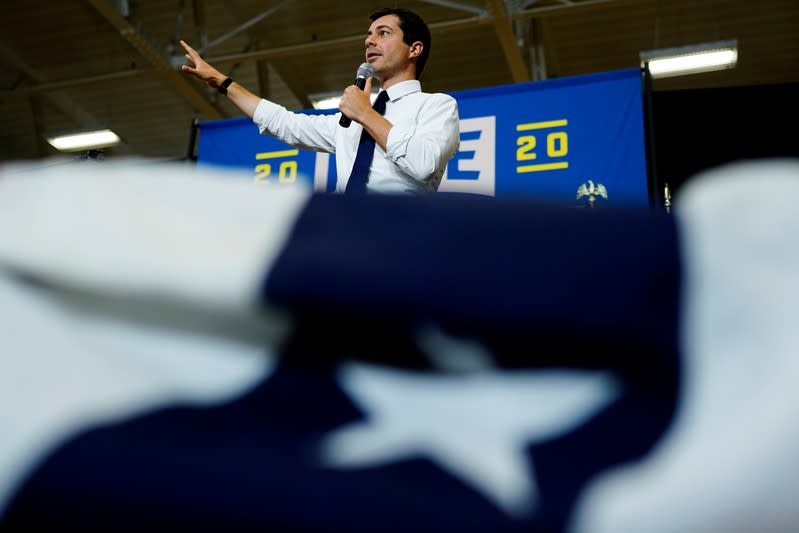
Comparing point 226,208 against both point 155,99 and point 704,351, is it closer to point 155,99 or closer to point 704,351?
point 704,351

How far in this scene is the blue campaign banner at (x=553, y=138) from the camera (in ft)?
10.0

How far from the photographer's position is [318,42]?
7020 mm

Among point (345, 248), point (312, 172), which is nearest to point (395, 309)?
point (345, 248)

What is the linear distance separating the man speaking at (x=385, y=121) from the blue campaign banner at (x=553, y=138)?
1106mm

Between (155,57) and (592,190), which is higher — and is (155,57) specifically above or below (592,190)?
above

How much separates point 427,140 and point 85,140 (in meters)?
7.76

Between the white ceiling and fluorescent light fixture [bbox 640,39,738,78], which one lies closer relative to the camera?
fluorescent light fixture [bbox 640,39,738,78]

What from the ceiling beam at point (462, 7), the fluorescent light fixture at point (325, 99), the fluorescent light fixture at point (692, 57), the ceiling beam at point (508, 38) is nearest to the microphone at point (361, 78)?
the ceiling beam at point (508, 38)

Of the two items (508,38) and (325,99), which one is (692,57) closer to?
(508,38)

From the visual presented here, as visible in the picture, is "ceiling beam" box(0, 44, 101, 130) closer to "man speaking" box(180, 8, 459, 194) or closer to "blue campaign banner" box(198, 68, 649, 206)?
"blue campaign banner" box(198, 68, 649, 206)

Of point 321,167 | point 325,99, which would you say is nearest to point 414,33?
point 321,167

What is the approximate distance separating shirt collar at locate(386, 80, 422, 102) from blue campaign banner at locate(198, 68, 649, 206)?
1185 mm

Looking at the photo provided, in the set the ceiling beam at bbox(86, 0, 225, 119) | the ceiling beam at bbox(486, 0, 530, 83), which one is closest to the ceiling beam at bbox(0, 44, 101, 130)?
the ceiling beam at bbox(86, 0, 225, 119)

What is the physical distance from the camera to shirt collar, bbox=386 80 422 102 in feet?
6.17
